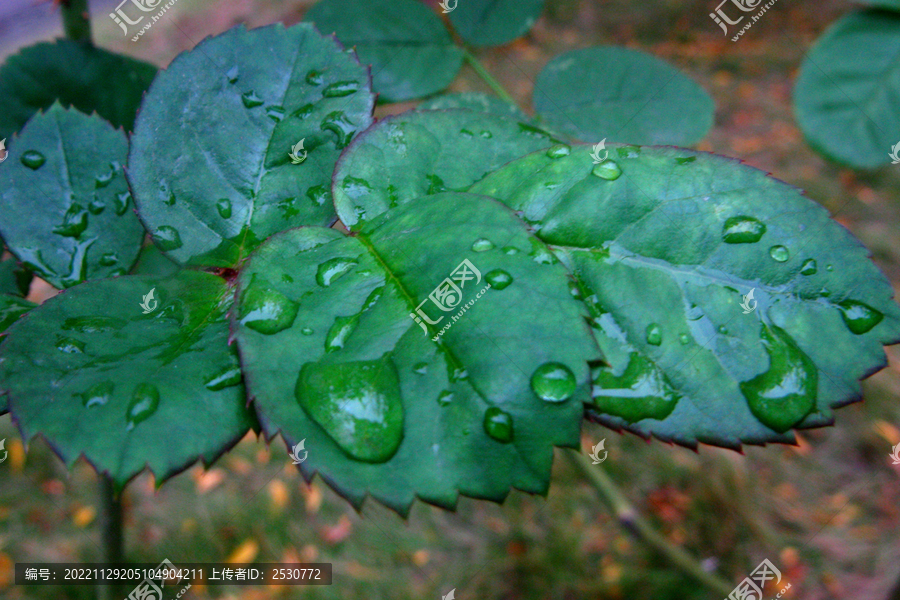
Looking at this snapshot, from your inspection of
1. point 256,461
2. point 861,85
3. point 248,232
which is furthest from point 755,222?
point 256,461

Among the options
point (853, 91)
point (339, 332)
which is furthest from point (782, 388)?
point (853, 91)

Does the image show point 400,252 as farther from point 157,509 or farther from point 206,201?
point 157,509

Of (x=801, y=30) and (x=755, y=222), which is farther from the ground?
(x=755, y=222)

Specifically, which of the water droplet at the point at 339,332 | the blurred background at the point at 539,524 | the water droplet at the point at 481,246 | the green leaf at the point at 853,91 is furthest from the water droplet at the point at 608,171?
the blurred background at the point at 539,524

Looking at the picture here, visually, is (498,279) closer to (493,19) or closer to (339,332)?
(339,332)

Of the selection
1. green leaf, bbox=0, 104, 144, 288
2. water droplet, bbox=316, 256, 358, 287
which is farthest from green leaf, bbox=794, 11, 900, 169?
green leaf, bbox=0, 104, 144, 288

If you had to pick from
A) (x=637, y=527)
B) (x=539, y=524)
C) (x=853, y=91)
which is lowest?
(x=539, y=524)
